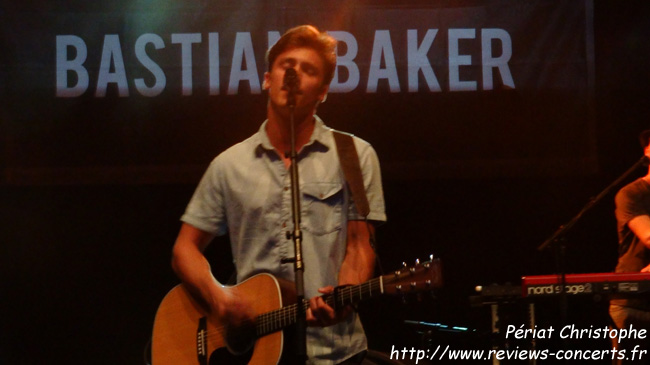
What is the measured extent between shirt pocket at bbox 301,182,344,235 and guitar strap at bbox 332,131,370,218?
60mm

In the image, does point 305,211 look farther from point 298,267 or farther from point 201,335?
point 201,335

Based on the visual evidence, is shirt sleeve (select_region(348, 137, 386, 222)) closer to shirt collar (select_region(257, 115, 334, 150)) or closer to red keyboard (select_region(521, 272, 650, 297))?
shirt collar (select_region(257, 115, 334, 150))

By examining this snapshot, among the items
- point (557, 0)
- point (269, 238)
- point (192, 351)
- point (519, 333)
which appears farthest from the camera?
point (557, 0)

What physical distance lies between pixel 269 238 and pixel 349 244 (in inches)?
12.7

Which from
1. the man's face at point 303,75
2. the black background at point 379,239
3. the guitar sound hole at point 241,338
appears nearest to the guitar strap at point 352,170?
the man's face at point 303,75

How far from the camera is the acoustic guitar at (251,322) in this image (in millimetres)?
3012

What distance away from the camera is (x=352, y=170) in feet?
11.1

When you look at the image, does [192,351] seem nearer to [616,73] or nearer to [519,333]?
[519,333]

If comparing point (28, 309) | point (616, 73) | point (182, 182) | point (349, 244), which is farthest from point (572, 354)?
point (28, 309)

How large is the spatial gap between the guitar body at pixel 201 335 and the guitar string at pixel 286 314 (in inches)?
0.9

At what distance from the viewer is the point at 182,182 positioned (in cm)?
651

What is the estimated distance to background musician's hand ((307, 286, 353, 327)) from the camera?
305 cm

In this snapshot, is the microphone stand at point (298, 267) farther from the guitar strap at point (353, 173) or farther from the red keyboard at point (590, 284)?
the red keyboard at point (590, 284)

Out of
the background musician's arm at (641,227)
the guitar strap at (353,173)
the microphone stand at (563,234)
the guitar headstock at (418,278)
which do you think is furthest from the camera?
the background musician's arm at (641,227)
